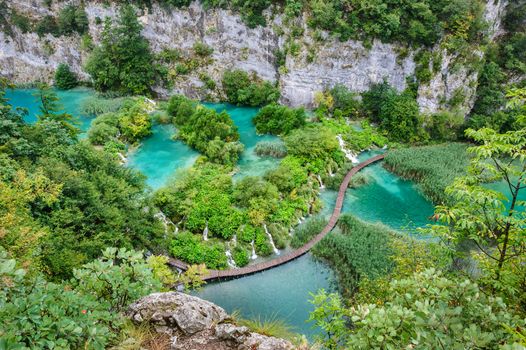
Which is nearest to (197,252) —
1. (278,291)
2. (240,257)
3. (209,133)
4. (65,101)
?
(240,257)

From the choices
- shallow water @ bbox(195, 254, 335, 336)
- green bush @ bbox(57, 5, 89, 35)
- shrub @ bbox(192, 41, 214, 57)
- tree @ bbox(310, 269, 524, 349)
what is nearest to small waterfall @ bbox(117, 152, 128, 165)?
shallow water @ bbox(195, 254, 335, 336)

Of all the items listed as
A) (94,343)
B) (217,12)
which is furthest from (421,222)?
(217,12)

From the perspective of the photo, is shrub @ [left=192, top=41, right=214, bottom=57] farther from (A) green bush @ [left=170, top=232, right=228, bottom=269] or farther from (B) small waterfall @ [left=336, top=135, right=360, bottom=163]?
(A) green bush @ [left=170, top=232, right=228, bottom=269]

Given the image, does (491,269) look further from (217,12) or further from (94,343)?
(217,12)

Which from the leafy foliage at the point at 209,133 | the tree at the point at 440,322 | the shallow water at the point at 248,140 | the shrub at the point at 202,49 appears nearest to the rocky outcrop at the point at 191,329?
the tree at the point at 440,322

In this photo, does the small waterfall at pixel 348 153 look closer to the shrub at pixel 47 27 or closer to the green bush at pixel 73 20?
the green bush at pixel 73 20

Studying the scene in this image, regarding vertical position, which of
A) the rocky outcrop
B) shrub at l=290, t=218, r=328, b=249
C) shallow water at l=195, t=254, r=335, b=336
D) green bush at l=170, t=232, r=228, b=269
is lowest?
shallow water at l=195, t=254, r=335, b=336

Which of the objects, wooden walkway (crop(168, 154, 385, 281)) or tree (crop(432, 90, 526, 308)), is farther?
wooden walkway (crop(168, 154, 385, 281))
